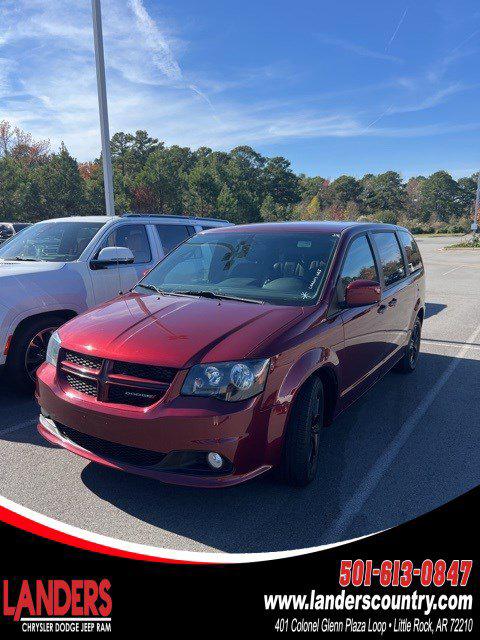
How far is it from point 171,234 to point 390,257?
3023 mm

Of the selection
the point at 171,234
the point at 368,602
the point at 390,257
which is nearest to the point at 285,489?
the point at 368,602

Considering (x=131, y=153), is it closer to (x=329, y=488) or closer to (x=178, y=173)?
(x=178, y=173)

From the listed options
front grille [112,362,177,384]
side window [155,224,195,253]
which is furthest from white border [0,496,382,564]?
side window [155,224,195,253]

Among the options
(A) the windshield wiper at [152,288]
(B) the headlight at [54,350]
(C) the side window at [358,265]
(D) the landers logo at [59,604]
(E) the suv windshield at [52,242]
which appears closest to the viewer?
(D) the landers logo at [59,604]

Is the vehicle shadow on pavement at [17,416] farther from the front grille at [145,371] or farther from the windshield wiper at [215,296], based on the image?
the windshield wiper at [215,296]

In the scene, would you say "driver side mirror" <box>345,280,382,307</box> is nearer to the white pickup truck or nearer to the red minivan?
the red minivan

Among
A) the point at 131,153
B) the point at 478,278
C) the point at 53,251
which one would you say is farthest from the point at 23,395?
the point at 131,153

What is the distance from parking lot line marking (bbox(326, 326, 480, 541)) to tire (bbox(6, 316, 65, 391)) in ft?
11.2

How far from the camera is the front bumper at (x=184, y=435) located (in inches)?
109

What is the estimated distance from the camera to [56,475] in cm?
360

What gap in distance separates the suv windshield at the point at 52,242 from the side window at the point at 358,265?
125 inches

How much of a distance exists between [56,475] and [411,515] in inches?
97.8

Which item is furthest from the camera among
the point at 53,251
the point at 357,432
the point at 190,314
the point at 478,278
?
the point at 478,278

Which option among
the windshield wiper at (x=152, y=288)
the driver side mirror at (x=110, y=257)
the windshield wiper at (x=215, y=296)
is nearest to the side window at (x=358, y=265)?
the windshield wiper at (x=215, y=296)
